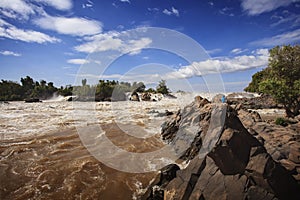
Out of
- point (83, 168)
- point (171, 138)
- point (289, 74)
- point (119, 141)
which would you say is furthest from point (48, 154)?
point (289, 74)

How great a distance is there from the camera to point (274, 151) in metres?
6.74

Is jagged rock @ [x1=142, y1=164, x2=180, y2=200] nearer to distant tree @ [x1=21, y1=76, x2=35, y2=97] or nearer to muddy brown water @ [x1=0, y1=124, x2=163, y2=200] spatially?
muddy brown water @ [x1=0, y1=124, x2=163, y2=200]

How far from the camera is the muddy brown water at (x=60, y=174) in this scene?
5.75m

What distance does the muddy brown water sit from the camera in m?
5.75

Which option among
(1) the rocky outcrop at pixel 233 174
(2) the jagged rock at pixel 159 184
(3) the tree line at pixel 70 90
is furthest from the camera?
(3) the tree line at pixel 70 90

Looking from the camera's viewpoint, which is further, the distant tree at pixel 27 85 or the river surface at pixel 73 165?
the distant tree at pixel 27 85

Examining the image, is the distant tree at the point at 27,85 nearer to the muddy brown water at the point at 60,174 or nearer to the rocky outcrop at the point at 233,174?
the muddy brown water at the point at 60,174

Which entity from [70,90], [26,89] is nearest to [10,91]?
[26,89]

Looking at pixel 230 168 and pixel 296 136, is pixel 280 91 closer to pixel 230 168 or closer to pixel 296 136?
pixel 296 136

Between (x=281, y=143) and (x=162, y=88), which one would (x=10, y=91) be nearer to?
(x=162, y=88)

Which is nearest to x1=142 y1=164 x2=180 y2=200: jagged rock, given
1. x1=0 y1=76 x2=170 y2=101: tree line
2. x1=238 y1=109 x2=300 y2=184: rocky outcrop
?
x1=238 y1=109 x2=300 y2=184: rocky outcrop

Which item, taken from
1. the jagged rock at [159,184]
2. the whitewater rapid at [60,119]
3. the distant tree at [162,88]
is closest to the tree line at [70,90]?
the distant tree at [162,88]

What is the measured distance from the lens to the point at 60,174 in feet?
22.5

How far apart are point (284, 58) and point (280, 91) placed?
942 centimetres
